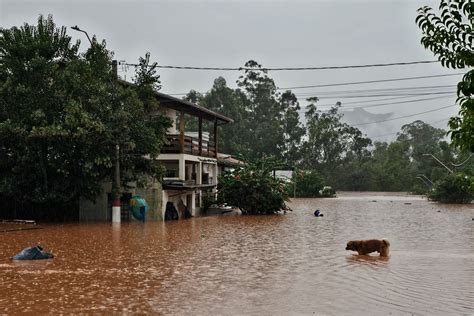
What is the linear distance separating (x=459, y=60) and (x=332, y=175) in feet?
317

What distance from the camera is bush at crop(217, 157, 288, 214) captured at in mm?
37281

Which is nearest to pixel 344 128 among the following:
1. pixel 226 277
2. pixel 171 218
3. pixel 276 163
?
pixel 276 163

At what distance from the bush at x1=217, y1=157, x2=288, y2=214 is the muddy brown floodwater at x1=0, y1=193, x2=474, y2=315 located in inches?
549

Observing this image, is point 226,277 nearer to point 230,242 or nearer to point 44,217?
point 230,242

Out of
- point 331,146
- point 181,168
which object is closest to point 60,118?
point 181,168

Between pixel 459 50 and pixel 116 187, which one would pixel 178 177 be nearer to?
pixel 116 187

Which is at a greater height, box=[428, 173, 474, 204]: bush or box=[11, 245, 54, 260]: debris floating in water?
box=[428, 173, 474, 204]: bush

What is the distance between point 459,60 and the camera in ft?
22.4

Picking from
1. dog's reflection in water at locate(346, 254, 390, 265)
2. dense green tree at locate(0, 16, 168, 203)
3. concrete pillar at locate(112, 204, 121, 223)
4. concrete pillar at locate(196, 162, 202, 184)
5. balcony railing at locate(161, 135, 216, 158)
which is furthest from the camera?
concrete pillar at locate(196, 162, 202, 184)

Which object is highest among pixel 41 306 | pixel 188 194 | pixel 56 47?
pixel 56 47

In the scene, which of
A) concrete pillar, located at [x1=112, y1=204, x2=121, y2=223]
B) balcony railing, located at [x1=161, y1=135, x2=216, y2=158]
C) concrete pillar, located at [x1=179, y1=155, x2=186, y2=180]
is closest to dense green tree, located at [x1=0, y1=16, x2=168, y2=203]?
concrete pillar, located at [x1=112, y1=204, x2=121, y2=223]

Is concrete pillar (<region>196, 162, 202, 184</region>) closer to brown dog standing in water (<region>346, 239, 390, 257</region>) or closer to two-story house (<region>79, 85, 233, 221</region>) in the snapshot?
two-story house (<region>79, 85, 233, 221</region>)

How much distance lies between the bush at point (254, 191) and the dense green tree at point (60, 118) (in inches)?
357

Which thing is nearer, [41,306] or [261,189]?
[41,306]
